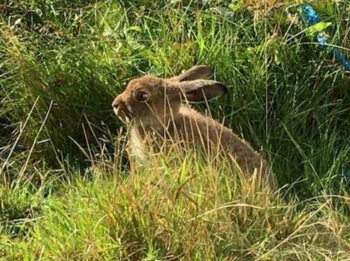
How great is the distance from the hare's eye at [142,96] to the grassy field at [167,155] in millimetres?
271

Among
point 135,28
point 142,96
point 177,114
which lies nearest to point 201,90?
→ point 177,114

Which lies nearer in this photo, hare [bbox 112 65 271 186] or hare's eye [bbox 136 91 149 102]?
hare [bbox 112 65 271 186]

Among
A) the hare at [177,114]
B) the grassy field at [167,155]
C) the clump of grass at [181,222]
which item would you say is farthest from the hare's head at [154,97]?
the clump of grass at [181,222]

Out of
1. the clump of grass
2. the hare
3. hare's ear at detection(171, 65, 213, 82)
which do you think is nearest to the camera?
the clump of grass

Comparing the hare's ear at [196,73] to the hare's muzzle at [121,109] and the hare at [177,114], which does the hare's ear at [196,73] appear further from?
the hare's muzzle at [121,109]

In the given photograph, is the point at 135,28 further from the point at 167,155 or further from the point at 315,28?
the point at 167,155

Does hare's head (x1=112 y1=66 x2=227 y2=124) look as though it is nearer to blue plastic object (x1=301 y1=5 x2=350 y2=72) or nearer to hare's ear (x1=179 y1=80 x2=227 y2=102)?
hare's ear (x1=179 y1=80 x2=227 y2=102)

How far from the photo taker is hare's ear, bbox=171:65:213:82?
5.54 meters

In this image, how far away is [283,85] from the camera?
578cm

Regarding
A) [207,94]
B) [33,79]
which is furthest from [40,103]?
[207,94]

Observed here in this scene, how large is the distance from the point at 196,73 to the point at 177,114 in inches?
10.3

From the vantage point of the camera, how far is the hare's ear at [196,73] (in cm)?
554

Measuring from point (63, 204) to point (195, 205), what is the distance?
0.67 m

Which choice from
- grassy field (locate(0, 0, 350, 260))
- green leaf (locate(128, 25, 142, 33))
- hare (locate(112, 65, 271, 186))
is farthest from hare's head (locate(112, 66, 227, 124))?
green leaf (locate(128, 25, 142, 33))
